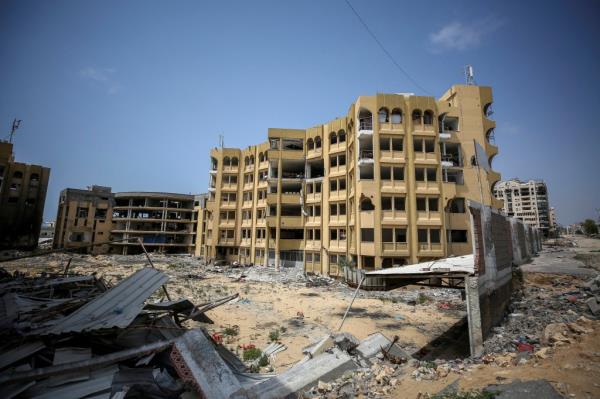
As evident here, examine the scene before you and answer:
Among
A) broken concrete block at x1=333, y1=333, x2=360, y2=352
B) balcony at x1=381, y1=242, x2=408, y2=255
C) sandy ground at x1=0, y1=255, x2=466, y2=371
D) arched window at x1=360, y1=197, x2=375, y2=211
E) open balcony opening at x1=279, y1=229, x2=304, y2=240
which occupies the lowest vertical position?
sandy ground at x1=0, y1=255, x2=466, y2=371

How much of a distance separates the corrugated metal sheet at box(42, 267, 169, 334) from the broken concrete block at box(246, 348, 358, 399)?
3.09 meters

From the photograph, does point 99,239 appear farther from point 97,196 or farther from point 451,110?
point 451,110

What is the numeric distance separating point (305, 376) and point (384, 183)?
885 inches

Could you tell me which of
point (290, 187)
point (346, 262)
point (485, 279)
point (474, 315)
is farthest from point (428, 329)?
point (290, 187)

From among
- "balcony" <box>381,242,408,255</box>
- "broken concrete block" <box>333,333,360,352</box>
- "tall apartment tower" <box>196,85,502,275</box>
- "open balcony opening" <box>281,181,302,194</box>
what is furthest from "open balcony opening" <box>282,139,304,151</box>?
"broken concrete block" <box>333,333,360,352</box>

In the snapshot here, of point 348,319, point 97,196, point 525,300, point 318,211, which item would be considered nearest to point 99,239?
point 97,196

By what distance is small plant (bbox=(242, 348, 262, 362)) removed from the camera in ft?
32.1

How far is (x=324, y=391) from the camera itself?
645 cm

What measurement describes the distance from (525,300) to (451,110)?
68.0 ft

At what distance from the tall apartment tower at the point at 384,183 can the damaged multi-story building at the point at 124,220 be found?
36.4 metres

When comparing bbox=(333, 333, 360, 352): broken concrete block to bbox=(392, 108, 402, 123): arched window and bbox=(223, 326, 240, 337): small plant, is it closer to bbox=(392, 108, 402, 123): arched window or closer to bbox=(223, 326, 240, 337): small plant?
bbox=(223, 326, 240, 337): small plant

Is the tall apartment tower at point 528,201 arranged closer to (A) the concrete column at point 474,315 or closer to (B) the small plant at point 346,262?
(B) the small plant at point 346,262

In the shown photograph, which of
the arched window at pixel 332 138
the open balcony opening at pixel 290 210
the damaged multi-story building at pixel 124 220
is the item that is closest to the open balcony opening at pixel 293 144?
the arched window at pixel 332 138

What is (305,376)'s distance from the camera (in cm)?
668
